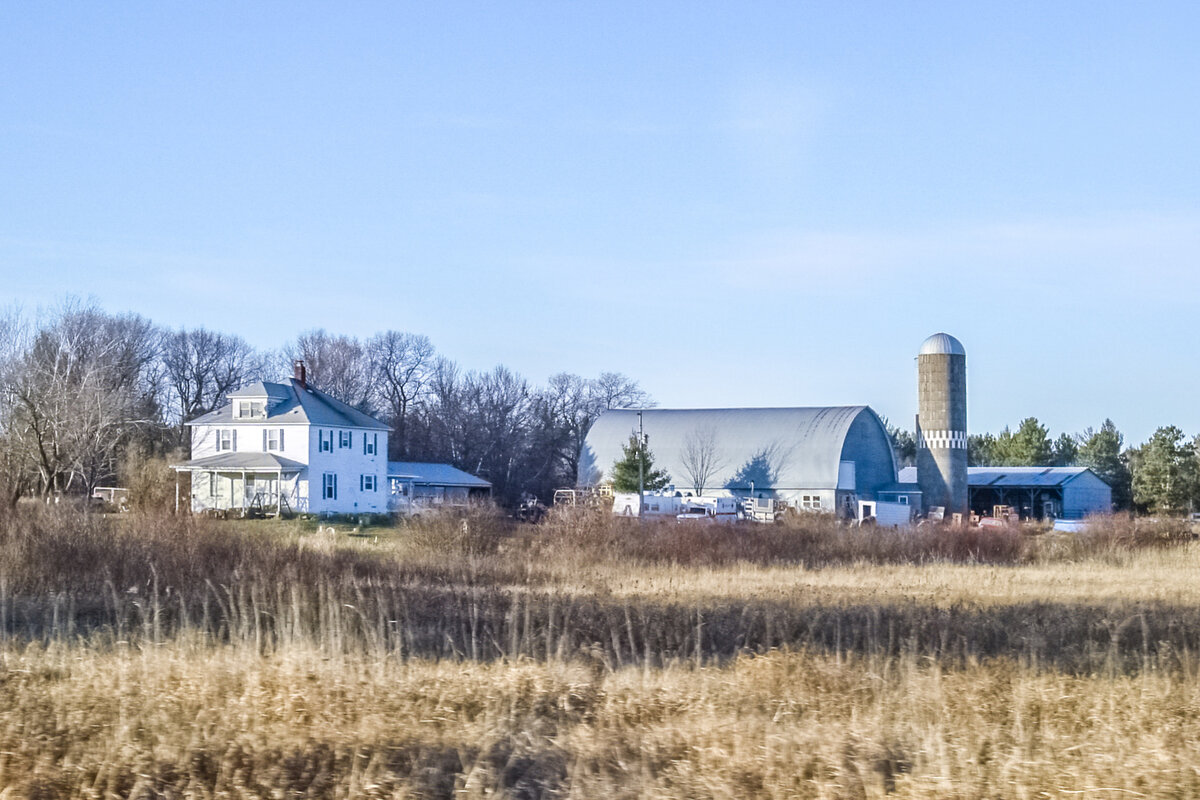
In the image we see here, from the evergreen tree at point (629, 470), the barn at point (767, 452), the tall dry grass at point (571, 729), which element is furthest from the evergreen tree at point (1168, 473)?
the tall dry grass at point (571, 729)

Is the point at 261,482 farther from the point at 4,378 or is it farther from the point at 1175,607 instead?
the point at 1175,607

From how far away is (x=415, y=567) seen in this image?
21734 millimetres

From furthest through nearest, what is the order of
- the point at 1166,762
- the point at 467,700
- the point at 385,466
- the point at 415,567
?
the point at 385,466, the point at 415,567, the point at 467,700, the point at 1166,762

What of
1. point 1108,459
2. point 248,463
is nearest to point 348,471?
point 248,463

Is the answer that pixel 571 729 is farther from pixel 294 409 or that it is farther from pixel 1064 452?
pixel 1064 452

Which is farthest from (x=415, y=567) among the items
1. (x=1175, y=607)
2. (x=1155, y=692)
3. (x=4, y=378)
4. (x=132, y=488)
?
(x=4, y=378)

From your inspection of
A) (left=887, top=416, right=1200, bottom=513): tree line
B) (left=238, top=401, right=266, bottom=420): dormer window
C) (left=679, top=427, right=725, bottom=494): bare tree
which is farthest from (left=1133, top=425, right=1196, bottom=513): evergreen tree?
(left=238, top=401, right=266, bottom=420): dormer window

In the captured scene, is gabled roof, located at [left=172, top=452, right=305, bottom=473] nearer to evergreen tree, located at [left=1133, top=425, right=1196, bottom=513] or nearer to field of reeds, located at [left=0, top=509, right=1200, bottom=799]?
field of reeds, located at [left=0, top=509, right=1200, bottom=799]

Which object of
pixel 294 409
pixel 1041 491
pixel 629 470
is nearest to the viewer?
pixel 294 409

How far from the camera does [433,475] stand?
73188 millimetres

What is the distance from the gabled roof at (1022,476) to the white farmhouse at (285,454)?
3455 centimetres

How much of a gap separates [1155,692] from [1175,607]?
8071 millimetres

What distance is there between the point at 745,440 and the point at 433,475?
2025 centimetres

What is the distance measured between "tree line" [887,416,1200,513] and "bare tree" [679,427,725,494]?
40.8 ft
